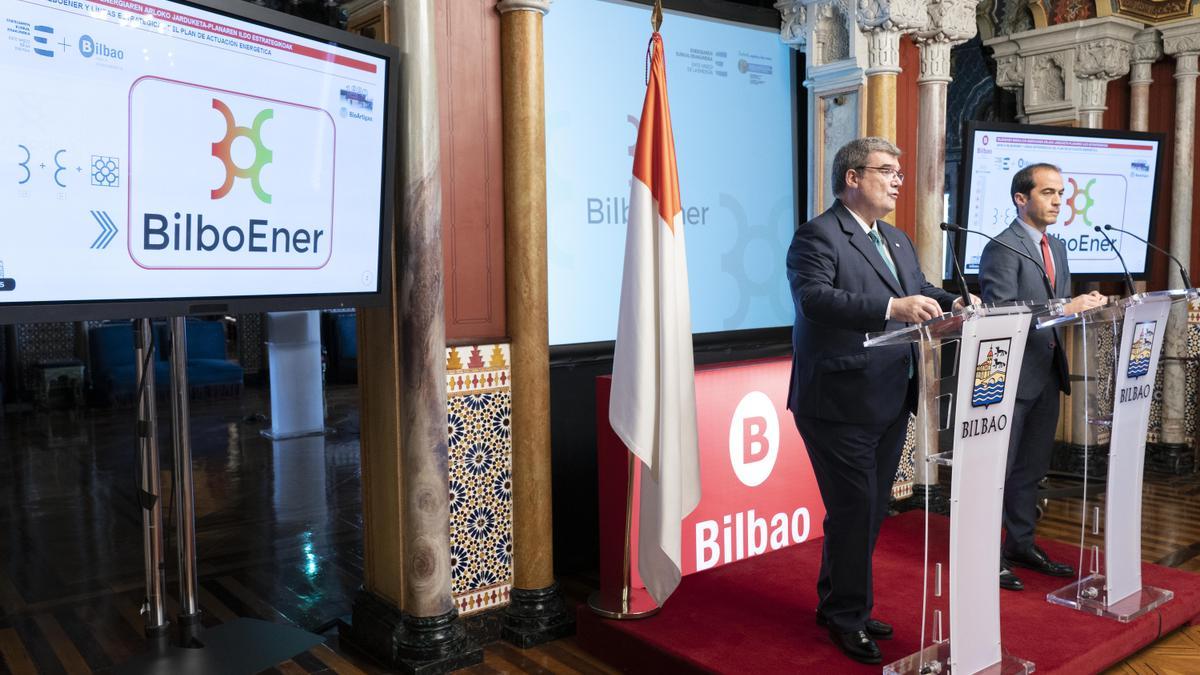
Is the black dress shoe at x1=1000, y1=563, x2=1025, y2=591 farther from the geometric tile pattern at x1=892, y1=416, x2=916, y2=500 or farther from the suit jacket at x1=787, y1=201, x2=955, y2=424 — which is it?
the geometric tile pattern at x1=892, y1=416, x2=916, y2=500

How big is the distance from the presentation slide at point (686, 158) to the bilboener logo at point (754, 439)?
29.6 inches

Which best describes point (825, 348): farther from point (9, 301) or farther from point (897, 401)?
point (9, 301)

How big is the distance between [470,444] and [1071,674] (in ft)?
6.56

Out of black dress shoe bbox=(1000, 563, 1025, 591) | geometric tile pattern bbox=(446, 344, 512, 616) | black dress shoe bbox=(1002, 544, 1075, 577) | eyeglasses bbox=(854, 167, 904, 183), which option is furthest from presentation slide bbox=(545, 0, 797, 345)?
black dress shoe bbox=(1000, 563, 1025, 591)

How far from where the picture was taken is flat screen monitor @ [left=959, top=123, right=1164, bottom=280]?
5.18 meters

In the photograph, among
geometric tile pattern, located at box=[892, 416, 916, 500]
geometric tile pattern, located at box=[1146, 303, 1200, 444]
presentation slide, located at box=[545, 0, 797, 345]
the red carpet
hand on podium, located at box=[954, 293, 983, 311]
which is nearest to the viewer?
hand on podium, located at box=[954, 293, 983, 311]

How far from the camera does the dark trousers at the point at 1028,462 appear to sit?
369 cm

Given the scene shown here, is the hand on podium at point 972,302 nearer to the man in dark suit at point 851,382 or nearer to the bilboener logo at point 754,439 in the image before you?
the man in dark suit at point 851,382

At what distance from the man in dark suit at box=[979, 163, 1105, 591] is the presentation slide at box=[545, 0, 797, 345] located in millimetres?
1483

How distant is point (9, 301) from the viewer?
6.61ft

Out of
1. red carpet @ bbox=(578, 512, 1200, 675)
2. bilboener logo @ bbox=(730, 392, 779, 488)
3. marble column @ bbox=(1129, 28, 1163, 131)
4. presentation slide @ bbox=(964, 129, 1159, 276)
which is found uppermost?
marble column @ bbox=(1129, 28, 1163, 131)

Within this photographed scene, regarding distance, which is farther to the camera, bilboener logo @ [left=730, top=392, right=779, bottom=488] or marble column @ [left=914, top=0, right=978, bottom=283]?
marble column @ [left=914, top=0, right=978, bottom=283]

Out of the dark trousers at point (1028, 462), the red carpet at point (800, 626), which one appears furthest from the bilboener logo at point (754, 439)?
the dark trousers at point (1028, 462)

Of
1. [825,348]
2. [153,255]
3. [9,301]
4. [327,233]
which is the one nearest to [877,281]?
[825,348]
